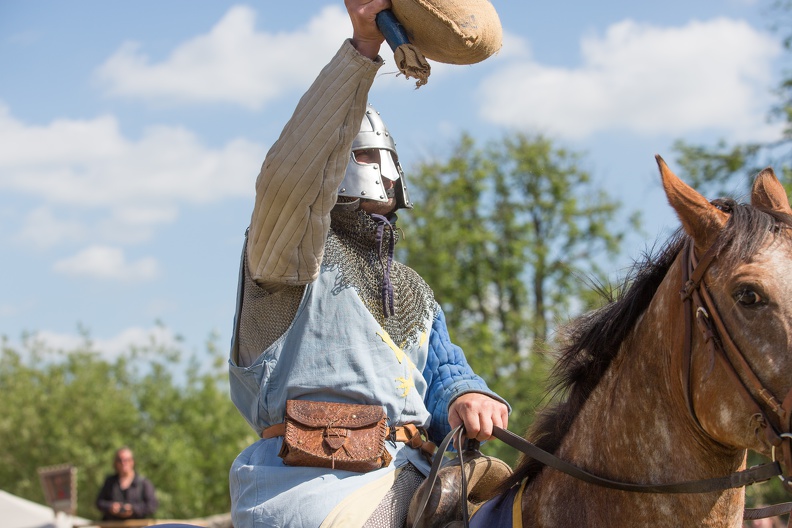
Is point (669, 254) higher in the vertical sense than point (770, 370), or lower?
higher

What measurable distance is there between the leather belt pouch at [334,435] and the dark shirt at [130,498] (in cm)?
1076

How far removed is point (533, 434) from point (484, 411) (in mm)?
214

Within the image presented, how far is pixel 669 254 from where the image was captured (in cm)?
330

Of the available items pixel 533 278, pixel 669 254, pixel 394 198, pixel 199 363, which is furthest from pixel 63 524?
pixel 533 278

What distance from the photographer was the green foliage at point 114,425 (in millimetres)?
27859

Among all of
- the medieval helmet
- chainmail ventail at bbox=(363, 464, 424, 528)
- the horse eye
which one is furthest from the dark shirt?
the horse eye

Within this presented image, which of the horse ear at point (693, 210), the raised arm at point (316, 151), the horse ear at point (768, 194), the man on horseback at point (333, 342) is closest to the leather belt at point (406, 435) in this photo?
the man on horseback at point (333, 342)

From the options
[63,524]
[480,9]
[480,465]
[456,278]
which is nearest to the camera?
[480,9]

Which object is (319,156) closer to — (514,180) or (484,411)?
(484,411)

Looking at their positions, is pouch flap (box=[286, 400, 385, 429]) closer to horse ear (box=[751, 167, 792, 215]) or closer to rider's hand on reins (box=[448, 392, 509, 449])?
rider's hand on reins (box=[448, 392, 509, 449])

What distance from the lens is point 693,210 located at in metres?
2.98

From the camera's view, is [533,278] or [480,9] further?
[533,278]

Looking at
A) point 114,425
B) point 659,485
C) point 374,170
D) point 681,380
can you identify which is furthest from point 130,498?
point 114,425

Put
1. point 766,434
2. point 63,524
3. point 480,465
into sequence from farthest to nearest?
point 63,524 < point 480,465 < point 766,434
